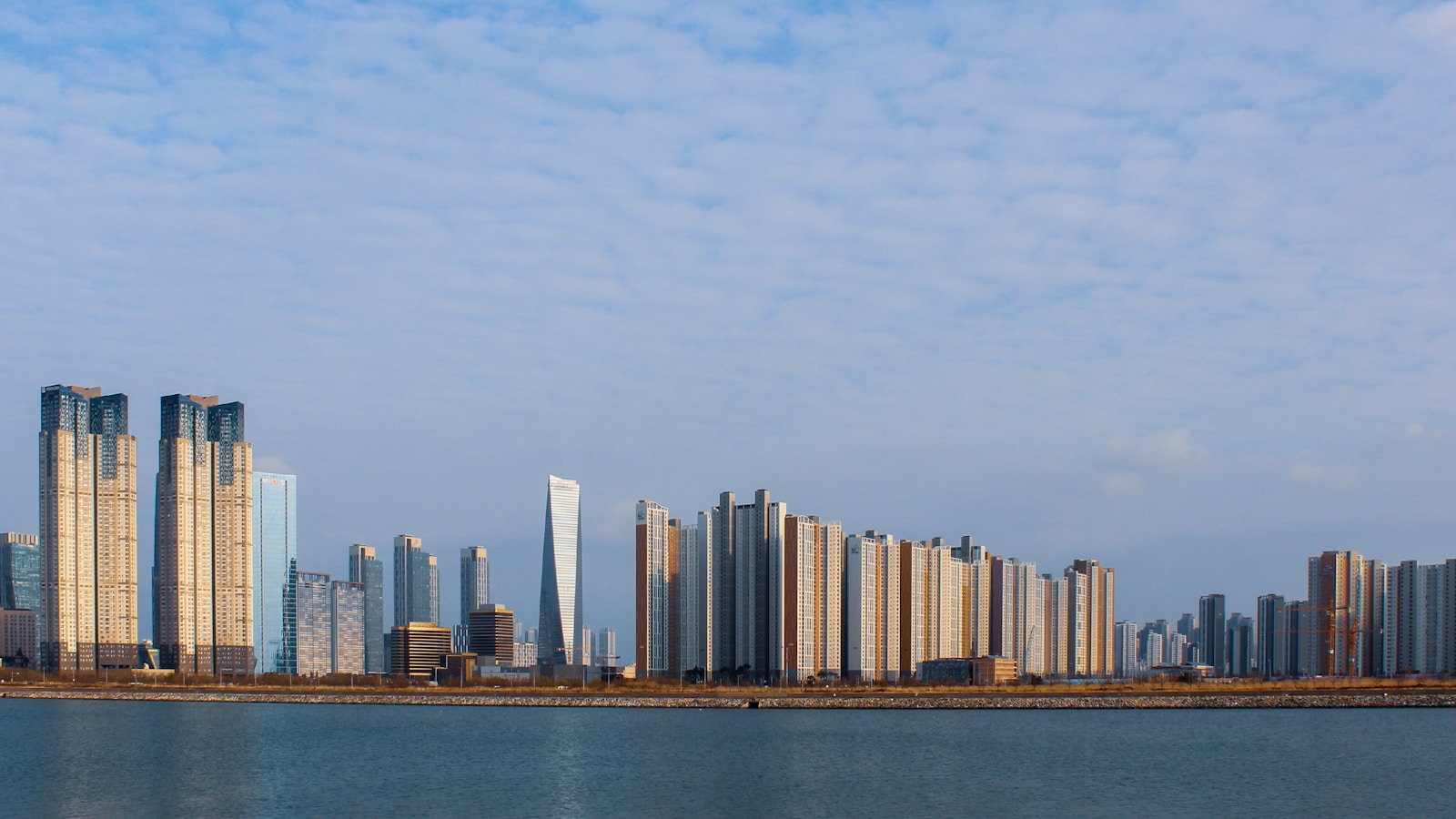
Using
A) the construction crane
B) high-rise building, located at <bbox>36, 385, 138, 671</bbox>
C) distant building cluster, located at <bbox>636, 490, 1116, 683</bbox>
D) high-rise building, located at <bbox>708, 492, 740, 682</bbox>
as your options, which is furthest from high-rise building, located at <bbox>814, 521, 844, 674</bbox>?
high-rise building, located at <bbox>36, 385, 138, 671</bbox>

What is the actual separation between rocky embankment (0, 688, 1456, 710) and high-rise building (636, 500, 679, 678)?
22219mm

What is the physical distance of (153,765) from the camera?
67938mm

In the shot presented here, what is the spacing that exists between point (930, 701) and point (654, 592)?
49.6 meters

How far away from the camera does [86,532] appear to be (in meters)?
189

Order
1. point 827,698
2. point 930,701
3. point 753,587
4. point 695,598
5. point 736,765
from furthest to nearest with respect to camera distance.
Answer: point 695,598 → point 753,587 → point 827,698 → point 930,701 → point 736,765

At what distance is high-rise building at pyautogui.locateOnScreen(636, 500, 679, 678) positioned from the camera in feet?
542

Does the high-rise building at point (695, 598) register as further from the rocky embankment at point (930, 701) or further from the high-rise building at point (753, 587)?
the rocky embankment at point (930, 701)

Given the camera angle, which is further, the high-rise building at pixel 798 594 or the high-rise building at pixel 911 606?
the high-rise building at pixel 911 606

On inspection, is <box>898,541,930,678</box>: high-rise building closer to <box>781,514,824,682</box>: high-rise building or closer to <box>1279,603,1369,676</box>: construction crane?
<box>781,514,824,682</box>: high-rise building

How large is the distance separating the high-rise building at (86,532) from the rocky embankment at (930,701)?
5601 cm

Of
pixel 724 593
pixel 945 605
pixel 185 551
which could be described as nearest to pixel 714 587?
pixel 724 593

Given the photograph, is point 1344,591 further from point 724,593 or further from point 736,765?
point 736,765

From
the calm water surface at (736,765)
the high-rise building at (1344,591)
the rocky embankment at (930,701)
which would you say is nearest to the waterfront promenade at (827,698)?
the rocky embankment at (930,701)

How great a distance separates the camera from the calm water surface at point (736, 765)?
52.5m
